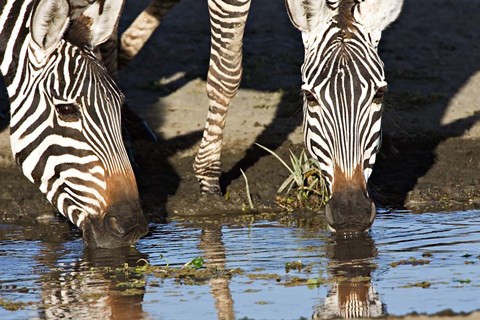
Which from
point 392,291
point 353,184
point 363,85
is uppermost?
point 363,85

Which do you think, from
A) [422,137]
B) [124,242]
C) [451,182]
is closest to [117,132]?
[124,242]

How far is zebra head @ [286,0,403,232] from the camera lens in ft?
27.1

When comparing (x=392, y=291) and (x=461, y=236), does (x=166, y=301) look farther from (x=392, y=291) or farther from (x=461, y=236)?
(x=461, y=236)

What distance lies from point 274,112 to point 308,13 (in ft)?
13.1

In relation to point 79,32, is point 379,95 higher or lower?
lower

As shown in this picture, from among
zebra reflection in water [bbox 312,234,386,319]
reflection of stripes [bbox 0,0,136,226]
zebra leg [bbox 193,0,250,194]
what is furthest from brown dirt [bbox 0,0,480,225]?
reflection of stripes [bbox 0,0,136,226]

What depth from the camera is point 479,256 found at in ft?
25.2

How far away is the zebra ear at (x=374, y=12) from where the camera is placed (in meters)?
8.99

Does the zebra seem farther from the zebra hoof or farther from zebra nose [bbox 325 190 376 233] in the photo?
the zebra hoof

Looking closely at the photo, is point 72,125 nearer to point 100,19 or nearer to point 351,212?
point 100,19

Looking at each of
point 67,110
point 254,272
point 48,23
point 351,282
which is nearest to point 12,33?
point 48,23

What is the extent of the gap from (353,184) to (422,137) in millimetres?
A: 3884

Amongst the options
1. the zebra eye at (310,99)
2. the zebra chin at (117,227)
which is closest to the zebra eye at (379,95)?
the zebra eye at (310,99)

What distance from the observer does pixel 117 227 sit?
7809mm
